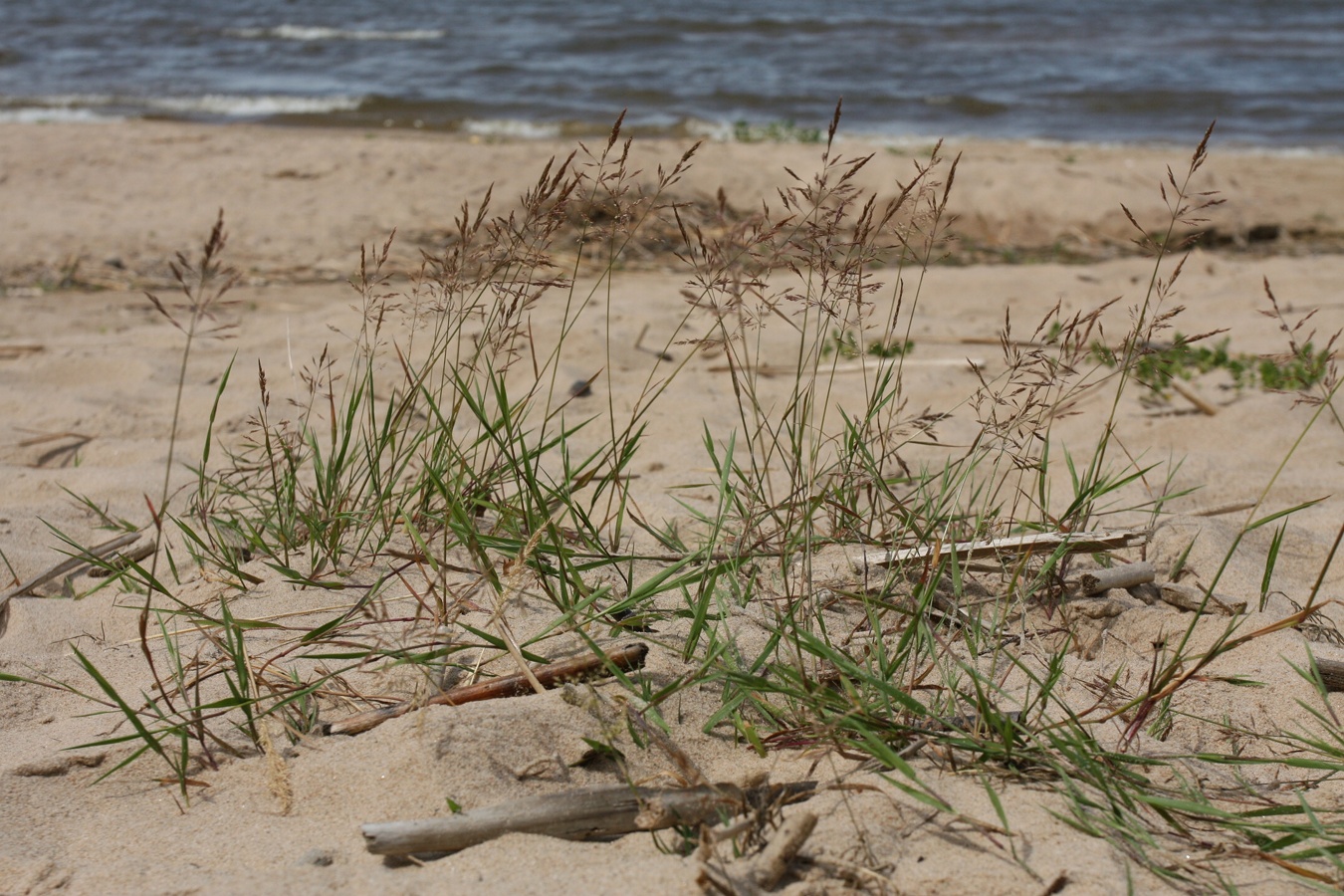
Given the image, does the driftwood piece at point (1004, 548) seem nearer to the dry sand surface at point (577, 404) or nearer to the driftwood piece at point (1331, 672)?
the dry sand surface at point (577, 404)

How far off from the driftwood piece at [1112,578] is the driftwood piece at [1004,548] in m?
0.06

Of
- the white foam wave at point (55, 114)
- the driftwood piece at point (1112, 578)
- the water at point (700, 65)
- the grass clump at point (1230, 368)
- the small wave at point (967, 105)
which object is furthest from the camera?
the small wave at point (967, 105)

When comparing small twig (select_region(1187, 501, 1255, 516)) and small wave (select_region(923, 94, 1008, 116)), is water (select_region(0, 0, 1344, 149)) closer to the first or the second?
small wave (select_region(923, 94, 1008, 116))

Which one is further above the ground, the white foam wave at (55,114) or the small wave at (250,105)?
the small wave at (250,105)

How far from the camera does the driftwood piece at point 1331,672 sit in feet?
6.81

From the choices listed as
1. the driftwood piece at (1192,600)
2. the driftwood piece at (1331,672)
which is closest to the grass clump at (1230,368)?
the driftwood piece at (1192,600)

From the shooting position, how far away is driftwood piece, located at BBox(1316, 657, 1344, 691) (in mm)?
2074

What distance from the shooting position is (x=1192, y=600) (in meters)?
2.39

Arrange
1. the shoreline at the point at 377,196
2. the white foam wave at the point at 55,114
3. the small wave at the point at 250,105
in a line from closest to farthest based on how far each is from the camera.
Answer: the shoreline at the point at 377,196, the white foam wave at the point at 55,114, the small wave at the point at 250,105

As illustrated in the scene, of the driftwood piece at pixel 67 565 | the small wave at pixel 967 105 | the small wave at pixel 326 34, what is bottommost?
the driftwood piece at pixel 67 565

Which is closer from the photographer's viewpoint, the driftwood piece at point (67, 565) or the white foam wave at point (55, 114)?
the driftwood piece at point (67, 565)

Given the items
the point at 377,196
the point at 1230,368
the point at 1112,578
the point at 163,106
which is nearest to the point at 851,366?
the point at 1230,368

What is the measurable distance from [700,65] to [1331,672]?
14.5 meters

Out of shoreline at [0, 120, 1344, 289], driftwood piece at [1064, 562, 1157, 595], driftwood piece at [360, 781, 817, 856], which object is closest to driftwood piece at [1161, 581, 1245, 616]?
driftwood piece at [1064, 562, 1157, 595]
